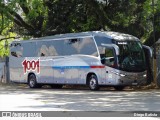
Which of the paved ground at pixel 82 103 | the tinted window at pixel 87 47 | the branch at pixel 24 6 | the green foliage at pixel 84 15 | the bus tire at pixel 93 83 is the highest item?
the branch at pixel 24 6

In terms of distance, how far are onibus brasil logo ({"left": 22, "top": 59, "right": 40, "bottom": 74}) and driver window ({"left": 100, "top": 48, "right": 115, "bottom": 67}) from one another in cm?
680

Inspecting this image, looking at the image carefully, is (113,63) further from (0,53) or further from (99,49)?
(0,53)

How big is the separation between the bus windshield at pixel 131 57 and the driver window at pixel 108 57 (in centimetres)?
42

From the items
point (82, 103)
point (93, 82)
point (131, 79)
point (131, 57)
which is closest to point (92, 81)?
point (93, 82)

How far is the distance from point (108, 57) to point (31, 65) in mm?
8011

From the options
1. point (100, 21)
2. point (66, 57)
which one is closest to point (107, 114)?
point (66, 57)

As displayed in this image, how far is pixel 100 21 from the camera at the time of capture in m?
29.3

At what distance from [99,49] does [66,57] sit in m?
3.25

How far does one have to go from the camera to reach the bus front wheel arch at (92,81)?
990 inches

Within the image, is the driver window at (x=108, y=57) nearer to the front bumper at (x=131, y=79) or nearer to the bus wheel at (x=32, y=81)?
the front bumper at (x=131, y=79)

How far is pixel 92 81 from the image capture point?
83.3 ft

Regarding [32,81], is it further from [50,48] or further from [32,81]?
[50,48]

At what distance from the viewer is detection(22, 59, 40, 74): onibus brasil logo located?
29986 mm

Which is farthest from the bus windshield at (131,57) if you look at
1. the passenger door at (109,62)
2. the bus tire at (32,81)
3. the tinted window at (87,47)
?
the bus tire at (32,81)
